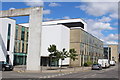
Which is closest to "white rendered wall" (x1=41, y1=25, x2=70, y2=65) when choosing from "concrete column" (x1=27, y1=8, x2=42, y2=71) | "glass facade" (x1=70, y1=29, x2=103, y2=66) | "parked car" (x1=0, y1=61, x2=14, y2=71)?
"glass facade" (x1=70, y1=29, x2=103, y2=66)

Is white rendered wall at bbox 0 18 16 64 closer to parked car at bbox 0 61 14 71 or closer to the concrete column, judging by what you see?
parked car at bbox 0 61 14 71

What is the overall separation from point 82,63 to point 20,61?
1861 centimetres

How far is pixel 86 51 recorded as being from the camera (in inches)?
2484

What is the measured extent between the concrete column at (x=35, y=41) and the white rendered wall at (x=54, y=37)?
56.4 feet

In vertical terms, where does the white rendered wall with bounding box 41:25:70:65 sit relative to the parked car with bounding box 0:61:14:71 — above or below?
above

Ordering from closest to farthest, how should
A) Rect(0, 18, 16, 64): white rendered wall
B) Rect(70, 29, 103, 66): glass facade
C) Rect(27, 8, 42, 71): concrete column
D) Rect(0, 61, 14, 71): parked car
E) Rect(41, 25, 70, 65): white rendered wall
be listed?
Rect(0, 61, 14, 71): parked car, Rect(27, 8, 42, 71): concrete column, Rect(0, 18, 16, 64): white rendered wall, Rect(41, 25, 70, 65): white rendered wall, Rect(70, 29, 103, 66): glass facade

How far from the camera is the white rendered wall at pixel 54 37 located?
163ft

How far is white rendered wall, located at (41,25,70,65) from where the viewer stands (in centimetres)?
4978

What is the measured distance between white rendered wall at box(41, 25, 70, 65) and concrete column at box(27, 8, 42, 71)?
56.4 ft

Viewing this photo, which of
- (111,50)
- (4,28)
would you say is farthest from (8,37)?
(111,50)

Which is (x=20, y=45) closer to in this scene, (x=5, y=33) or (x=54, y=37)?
(x=5, y=33)

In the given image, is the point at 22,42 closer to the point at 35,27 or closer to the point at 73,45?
the point at 73,45

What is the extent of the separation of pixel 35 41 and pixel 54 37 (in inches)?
728

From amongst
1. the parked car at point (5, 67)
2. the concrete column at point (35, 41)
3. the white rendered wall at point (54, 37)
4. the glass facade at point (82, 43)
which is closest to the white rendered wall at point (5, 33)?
the white rendered wall at point (54, 37)
